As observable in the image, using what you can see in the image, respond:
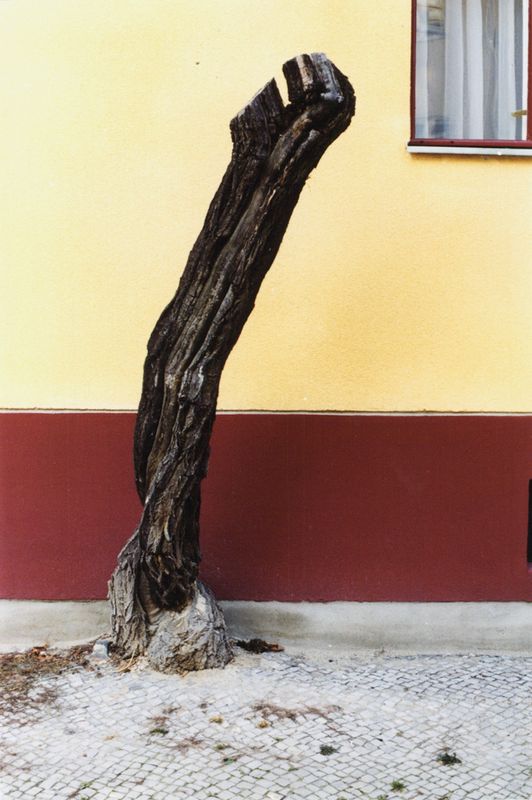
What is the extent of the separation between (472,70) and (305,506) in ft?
9.29

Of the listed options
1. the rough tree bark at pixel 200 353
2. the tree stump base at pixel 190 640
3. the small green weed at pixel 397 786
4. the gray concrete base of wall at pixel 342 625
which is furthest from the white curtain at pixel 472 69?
the small green weed at pixel 397 786

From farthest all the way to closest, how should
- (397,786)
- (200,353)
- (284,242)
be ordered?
(284,242) → (200,353) → (397,786)

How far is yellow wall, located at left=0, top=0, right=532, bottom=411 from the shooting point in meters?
5.26

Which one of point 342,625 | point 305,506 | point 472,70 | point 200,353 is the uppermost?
point 472,70

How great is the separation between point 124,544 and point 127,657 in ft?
2.24

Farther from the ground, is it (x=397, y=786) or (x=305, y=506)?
(x=305, y=506)

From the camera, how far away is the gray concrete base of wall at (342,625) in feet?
17.6

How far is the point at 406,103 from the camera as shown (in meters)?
5.29

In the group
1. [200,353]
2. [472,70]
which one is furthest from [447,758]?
[472,70]

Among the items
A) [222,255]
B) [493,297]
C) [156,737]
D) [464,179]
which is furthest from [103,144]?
[156,737]

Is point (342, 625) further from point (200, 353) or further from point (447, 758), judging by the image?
point (200, 353)

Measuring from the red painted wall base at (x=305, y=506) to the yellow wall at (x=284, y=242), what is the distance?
0.18 metres

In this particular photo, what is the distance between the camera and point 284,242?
5.29 metres

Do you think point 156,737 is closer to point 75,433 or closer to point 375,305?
point 75,433
